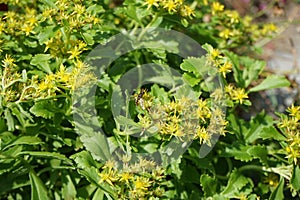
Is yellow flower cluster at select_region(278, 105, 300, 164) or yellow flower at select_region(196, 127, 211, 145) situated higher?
yellow flower at select_region(196, 127, 211, 145)

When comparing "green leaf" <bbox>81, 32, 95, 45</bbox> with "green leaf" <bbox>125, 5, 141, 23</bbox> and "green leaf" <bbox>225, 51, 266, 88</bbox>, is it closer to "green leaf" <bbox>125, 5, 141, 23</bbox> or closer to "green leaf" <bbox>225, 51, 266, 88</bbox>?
"green leaf" <bbox>125, 5, 141, 23</bbox>

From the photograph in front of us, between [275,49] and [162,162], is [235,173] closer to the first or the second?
[162,162]

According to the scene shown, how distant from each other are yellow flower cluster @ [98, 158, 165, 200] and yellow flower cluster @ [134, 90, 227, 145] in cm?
11

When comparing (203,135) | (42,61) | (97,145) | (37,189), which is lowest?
(37,189)

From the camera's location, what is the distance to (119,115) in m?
1.59

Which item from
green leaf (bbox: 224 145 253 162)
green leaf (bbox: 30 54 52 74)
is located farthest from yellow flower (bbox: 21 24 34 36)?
green leaf (bbox: 224 145 253 162)

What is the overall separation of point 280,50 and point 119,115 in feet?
6.78

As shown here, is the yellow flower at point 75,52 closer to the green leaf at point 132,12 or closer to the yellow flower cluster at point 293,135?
the green leaf at point 132,12

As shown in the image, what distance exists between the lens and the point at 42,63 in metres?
1.65

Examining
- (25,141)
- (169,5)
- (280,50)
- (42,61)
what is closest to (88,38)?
(42,61)

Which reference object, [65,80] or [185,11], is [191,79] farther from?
[65,80]

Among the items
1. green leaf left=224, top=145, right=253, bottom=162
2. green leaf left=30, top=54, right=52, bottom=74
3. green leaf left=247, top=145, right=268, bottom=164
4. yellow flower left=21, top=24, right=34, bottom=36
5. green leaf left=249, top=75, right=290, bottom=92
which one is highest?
yellow flower left=21, top=24, right=34, bottom=36

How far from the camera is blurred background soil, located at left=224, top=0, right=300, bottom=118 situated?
271 cm

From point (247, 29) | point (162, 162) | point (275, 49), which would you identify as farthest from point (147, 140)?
point (275, 49)
